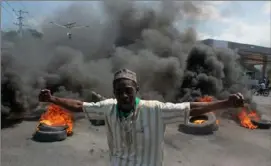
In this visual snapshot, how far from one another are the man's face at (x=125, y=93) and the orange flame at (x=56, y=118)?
25.2 feet

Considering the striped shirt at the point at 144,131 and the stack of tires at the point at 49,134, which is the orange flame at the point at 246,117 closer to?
the stack of tires at the point at 49,134

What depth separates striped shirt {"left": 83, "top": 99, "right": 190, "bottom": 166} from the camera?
225cm

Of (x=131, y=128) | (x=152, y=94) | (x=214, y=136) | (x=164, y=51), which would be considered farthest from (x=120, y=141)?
(x=164, y=51)

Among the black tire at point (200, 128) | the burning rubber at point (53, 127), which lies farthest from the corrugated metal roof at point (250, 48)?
the burning rubber at point (53, 127)

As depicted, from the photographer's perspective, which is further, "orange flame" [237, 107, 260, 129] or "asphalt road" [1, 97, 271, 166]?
"orange flame" [237, 107, 260, 129]

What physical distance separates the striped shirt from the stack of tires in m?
6.87

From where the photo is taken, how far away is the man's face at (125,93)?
86.9 inches

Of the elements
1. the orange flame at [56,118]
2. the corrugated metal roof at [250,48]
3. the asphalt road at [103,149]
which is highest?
the corrugated metal roof at [250,48]

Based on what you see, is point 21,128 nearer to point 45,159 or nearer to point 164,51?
point 45,159

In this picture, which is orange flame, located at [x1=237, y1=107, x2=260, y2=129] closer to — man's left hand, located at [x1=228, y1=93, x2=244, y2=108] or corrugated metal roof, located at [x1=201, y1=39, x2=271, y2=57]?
man's left hand, located at [x1=228, y1=93, x2=244, y2=108]

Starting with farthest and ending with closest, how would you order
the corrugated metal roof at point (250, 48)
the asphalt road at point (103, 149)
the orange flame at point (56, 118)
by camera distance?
the corrugated metal roof at point (250, 48)
the orange flame at point (56, 118)
the asphalt road at point (103, 149)

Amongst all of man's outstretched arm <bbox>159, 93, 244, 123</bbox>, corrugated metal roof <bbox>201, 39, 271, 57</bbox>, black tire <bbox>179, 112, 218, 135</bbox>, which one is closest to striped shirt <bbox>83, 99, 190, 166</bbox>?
man's outstretched arm <bbox>159, 93, 244, 123</bbox>

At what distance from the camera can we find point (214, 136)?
10.4 metres

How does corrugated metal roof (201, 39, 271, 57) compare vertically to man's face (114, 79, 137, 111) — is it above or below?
above
